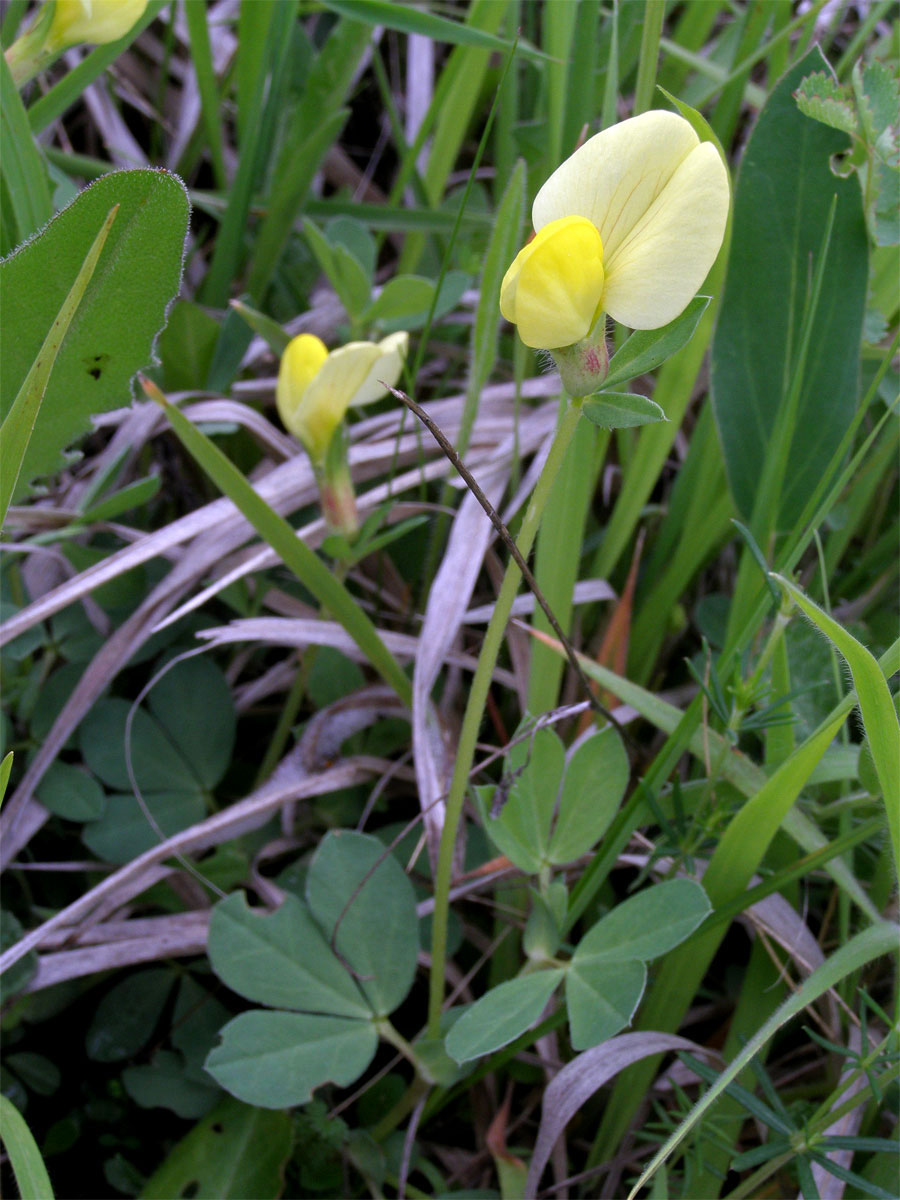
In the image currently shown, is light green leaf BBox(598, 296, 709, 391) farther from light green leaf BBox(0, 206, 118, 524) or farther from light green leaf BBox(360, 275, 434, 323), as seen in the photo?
light green leaf BBox(360, 275, 434, 323)

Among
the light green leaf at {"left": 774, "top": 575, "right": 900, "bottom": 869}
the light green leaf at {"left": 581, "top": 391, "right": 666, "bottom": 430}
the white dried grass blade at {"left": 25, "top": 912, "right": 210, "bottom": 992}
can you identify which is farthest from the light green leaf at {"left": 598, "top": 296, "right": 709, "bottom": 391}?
the white dried grass blade at {"left": 25, "top": 912, "right": 210, "bottom": 992}

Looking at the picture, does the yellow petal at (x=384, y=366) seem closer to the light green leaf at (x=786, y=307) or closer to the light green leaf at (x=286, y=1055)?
the light green leaf at (x=786, y=307)

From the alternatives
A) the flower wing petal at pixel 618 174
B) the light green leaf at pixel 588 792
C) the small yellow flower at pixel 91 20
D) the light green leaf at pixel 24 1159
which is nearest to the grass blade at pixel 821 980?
the light green leaf at pixel 588 792

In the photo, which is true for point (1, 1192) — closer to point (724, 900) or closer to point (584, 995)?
point (584, 995)

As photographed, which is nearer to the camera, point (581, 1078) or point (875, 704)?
point (875, 704)

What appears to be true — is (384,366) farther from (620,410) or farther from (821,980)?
(821,980)

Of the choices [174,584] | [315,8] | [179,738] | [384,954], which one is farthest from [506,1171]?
[315,8]

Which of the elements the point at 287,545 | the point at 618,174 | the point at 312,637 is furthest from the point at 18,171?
the point at 618,174
